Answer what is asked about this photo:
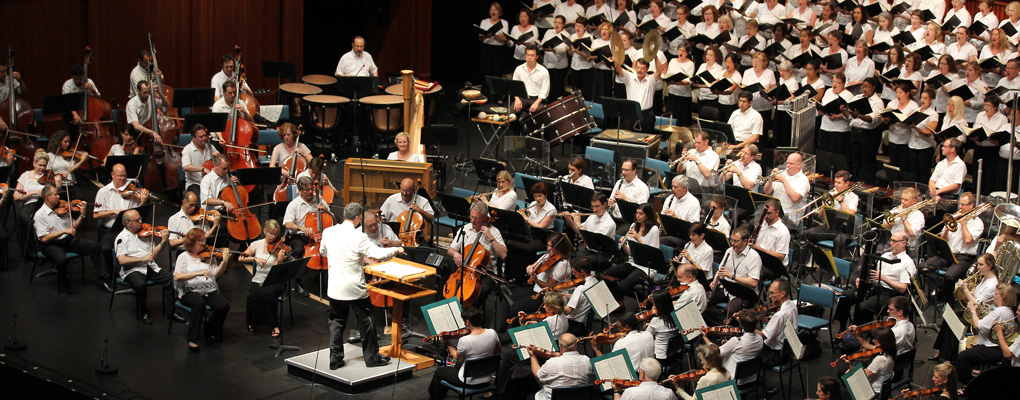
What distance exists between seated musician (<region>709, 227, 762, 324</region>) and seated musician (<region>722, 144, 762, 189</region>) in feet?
6.39

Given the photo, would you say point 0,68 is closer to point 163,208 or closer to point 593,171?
point 163,208

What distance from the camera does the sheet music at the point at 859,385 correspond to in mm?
7398

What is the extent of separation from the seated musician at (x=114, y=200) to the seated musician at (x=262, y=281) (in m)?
1.71

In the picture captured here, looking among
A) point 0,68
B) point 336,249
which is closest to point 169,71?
point 0,68

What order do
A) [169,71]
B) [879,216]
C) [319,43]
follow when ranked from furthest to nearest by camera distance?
[319,43]
[169,71]
[879,216]

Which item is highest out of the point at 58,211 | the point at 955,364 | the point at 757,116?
the point at 757,116

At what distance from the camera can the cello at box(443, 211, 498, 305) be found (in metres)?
9.62

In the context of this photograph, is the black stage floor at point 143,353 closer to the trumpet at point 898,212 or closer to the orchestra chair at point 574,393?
the trumpet at point 898,212

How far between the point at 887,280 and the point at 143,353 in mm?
6073

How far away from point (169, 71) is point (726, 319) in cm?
879

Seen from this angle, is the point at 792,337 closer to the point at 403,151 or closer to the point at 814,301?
the point at 814,301

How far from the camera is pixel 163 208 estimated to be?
1206cm

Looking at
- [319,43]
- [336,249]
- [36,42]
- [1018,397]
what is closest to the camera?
[1018,397]

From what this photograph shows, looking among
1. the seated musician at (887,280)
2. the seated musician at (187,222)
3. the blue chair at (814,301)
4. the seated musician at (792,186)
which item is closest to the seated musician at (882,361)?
the blue chair at (814,301)
